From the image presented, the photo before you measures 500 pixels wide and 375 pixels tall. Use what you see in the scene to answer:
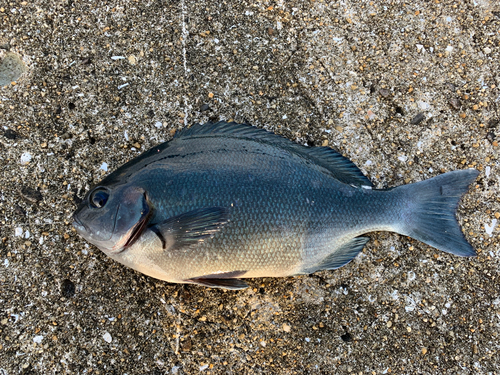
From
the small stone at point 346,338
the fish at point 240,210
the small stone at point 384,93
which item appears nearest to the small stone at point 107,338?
the fish at point 240,210

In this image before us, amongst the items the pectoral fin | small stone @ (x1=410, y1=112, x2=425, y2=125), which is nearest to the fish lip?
the pectoral fin

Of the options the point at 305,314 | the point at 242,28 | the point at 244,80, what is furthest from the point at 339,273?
the point at 242,28

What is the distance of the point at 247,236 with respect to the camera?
1.97m

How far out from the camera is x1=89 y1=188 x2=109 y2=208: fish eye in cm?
199

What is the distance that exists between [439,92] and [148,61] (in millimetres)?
2309

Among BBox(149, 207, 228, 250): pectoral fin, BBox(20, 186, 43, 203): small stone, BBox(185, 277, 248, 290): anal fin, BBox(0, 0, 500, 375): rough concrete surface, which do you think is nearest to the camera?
BBox(149, 207, 228, 250): pectoral fin

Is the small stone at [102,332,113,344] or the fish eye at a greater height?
the fish eye

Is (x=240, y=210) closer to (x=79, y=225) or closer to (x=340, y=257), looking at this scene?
(x=340, y=257)

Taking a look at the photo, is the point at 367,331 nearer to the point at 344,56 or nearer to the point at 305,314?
the point at 305,314

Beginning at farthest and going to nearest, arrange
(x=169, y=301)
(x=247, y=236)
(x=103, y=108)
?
(x=103, y=108)
(x=169, y=301)
(x=247, y=236)

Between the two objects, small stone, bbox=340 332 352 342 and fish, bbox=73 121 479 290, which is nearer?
fish, bbox=73 121 479 290

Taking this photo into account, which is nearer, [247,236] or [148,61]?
[247,236]

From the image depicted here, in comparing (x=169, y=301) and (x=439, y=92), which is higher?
(x=439, y=92)

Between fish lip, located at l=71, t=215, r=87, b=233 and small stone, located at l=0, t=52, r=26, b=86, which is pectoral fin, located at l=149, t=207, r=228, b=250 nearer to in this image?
fish lip, located at l=71, t=215, r=87, b=233
